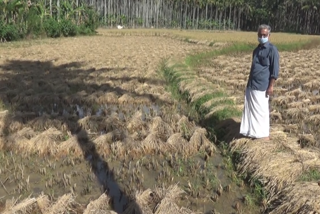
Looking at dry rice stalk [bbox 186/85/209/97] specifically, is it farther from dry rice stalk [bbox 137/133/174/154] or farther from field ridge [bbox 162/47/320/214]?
dry rice stalk [bbox 137/133/174/154]

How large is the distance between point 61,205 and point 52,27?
22.0 metres

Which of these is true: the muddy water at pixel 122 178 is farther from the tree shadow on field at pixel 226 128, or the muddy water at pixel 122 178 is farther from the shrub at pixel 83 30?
the shrub at pixel 83 30

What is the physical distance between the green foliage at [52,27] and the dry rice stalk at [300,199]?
21835 millimetres

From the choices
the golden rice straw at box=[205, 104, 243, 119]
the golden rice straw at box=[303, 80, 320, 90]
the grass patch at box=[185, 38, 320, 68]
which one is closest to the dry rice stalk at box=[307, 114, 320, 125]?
the golden rice straw at box=[205, 104, 243, 119]

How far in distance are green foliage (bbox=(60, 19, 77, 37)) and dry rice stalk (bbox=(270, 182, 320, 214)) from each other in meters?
23.0

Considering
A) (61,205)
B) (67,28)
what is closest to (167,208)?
(61,205)

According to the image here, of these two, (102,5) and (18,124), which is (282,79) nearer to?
(18,124)

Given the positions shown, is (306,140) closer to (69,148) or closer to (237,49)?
(69,148)

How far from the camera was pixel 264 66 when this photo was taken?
4105 mm

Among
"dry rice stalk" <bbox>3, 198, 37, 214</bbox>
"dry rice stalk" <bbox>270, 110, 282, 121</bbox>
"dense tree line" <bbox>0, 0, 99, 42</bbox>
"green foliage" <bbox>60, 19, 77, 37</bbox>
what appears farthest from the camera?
"green foliage" <bbox>60, 19, 77, 37</bbox>

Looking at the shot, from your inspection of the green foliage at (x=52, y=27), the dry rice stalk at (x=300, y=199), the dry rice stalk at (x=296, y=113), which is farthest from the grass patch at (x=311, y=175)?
the green foliage at (x=52, y=27)

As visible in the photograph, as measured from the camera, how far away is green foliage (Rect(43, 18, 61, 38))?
74.3 ft

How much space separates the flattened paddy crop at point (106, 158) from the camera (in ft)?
9.53

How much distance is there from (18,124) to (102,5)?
33.2 metres
